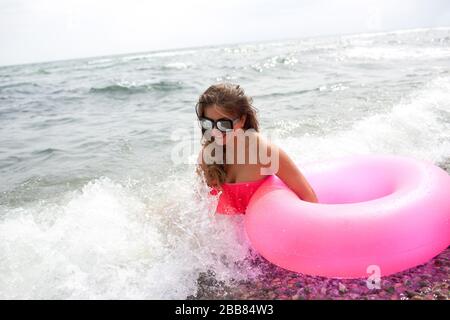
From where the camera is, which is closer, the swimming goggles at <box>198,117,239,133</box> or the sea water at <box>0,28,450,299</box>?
the swimming goggles at <box>198,117,239,133</box>

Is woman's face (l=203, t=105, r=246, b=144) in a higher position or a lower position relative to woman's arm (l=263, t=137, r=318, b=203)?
higher

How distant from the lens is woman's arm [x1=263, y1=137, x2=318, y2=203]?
9.40 ft

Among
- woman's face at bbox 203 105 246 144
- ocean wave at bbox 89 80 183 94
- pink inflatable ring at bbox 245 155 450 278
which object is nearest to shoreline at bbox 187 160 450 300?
pink inflatable ring at bbox 245 155 450 278

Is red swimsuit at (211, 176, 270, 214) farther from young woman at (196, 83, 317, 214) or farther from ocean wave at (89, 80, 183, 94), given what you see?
ocean wave at (89, 80, 183, 94)

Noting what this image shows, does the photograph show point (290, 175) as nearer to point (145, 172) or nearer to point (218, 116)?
point (218, 116)

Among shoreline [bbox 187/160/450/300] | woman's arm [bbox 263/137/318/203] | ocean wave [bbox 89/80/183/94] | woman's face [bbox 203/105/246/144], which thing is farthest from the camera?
ocean wave [bbox 89/80/183/94]

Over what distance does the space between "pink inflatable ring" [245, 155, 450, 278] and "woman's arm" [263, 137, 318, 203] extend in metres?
0.07

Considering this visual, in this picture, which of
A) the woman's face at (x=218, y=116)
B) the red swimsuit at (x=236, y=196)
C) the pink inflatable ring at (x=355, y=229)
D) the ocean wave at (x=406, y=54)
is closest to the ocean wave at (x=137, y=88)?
the ocean wave at (x=406, y=54)

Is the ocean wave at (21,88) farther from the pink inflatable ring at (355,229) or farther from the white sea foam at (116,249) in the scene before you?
the pink inflatable ring at (355,229)

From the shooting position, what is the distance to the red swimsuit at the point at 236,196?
9.96ft

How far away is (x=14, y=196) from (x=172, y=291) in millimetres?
3191

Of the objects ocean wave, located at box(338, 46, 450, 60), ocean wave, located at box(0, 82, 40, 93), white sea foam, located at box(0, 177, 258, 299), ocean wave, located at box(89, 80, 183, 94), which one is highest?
ocean wave, located at box(338, 46, 450, 60)

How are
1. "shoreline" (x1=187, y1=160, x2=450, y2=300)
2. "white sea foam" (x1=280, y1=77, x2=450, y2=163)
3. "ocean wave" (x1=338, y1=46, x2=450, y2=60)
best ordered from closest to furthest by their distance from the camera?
"shoreline" (x1=187, y1=160, x2=450, y2=300) < "white sea foam" (x1=280, y1=77, x2=450, y2=163) < "ocean wave" (x1=338, y1=46, x2=450, y2=60)

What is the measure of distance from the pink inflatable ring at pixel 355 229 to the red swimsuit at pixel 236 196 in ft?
0.50
